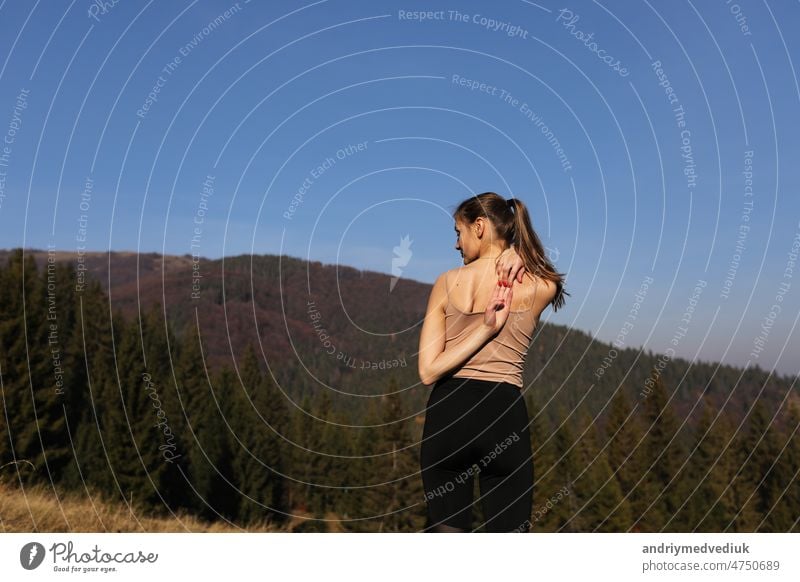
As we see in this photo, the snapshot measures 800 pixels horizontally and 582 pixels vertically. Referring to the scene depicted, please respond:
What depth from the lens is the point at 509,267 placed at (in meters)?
5.02

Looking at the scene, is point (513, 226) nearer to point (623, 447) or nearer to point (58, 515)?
point (58, 515)

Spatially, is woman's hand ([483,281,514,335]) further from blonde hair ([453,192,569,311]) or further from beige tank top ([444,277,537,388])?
blonde hair ([453,192,569,311])

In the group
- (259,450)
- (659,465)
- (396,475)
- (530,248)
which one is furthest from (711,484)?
(530,248)

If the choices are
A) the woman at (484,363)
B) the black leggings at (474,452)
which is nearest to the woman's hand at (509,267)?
the woman at (484,363)

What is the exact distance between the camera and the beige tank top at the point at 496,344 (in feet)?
15.9

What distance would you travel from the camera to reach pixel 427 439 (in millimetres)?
4754

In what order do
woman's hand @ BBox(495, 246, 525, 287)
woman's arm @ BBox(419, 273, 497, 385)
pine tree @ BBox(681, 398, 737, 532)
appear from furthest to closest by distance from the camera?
pine tree @ BBox(681, 398, 737, 532)
woman's hand @ BBox(495, 246, 525, 287)
woman's arm @ BBox(419, 273, 497, 385)

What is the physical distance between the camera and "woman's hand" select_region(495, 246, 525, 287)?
16.3 feet

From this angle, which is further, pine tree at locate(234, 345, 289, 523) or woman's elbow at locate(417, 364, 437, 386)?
pine tree at locate(234, 345, 289, 523)

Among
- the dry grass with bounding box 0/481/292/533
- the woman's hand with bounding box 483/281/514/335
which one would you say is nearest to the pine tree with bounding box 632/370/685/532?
the dry grass with bounding box 0/481/292/533
